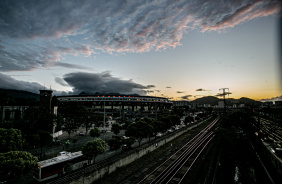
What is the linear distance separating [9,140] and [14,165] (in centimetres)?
1108

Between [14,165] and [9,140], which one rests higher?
[9,140]

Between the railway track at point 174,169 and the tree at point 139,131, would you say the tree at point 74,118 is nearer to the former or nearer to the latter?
the tree at point 139,131

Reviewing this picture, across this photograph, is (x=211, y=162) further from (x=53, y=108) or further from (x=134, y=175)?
(x=53, y=108)

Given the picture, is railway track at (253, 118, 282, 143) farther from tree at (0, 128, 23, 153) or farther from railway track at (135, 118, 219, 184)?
tree at (0, 128, 23, 153)

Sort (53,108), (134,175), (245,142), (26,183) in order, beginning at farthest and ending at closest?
(53,108) < (245,142) < (134,175) < (26,183)

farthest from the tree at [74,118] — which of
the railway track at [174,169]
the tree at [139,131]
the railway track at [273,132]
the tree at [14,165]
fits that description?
the railway track at [273,132]

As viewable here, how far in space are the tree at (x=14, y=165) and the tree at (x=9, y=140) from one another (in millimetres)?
8265

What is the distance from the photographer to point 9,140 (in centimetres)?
2427

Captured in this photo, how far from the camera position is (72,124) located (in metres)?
49.8

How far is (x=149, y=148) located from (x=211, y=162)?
15531 millimetres

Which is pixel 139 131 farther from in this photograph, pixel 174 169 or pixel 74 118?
pixel 74 118

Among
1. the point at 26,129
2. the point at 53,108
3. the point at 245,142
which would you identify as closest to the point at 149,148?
the point at 245,142

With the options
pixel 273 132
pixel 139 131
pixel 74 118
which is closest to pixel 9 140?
pixel 139 131

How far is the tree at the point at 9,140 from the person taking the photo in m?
23.2
